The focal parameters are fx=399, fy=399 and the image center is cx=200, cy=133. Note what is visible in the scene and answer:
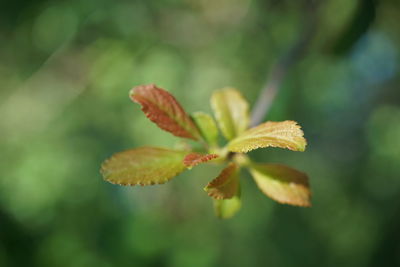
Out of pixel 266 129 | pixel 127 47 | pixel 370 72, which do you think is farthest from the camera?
pixel 127 47

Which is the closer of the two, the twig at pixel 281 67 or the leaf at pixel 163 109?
the leaf at pixel 163 109

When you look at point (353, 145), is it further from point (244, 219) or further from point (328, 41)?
point (328, 41)

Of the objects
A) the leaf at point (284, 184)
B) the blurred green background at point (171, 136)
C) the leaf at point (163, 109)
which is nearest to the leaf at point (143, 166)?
the leaf at point (163, 109)

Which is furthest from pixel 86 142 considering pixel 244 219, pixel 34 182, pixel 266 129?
pixel 266 129

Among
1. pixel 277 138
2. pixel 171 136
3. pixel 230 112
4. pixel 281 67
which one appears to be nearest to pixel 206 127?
pixel 230 112

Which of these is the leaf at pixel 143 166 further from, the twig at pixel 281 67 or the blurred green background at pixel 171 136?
the blurred green background at pixel 171 136

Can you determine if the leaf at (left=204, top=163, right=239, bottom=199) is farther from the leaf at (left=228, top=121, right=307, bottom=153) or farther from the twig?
the twig

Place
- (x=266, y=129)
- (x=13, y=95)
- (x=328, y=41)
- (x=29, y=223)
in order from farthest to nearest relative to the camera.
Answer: (x=13, y=95) < (x=29, y=223) < (x=328, y=41) < (x=266, y=129)
